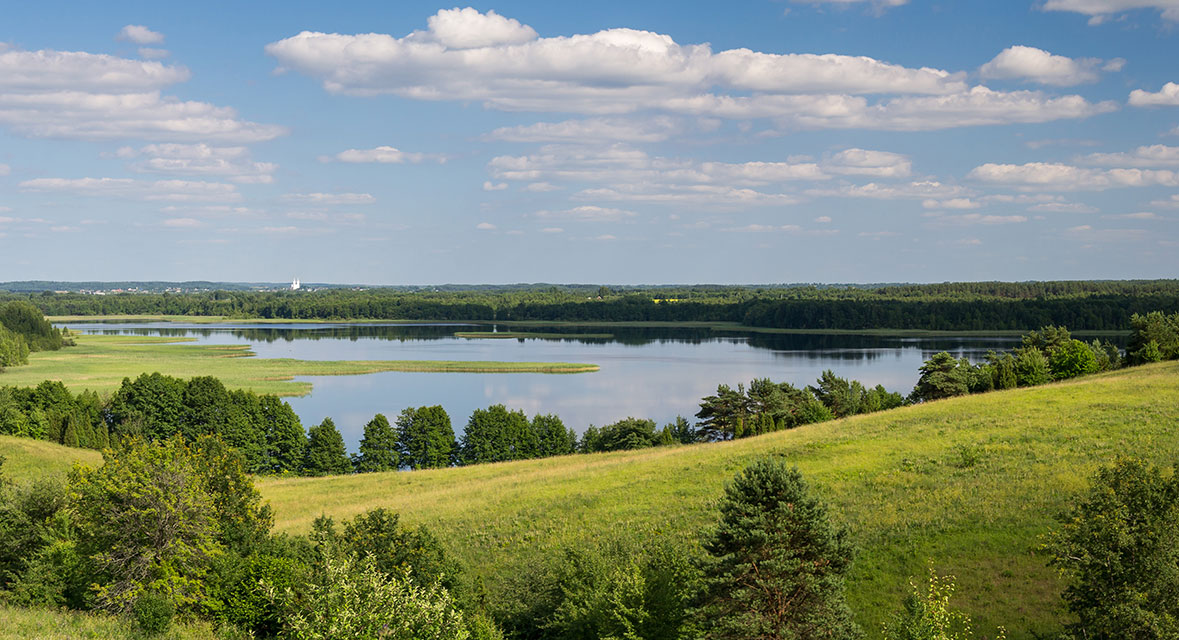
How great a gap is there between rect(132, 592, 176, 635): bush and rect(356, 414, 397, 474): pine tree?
41.9 metres

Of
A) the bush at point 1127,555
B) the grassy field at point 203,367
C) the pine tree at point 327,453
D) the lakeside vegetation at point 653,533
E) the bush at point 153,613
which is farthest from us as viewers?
the grassy field at point 203,367

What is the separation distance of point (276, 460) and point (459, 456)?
13678 millimetres

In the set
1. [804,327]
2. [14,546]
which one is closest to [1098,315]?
[804,327]

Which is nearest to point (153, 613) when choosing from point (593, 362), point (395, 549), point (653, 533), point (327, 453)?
point (395, 549)

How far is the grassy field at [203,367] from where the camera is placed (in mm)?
93562

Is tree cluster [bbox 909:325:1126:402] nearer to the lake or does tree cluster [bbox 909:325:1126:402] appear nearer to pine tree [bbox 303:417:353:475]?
the lake

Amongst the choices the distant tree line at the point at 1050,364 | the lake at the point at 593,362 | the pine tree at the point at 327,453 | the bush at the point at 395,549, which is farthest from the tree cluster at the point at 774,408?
the bush at the point at 395,549

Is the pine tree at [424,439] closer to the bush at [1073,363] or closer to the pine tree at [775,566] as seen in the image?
the bush at [1073,363]

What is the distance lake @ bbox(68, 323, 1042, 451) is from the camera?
81.9 metres

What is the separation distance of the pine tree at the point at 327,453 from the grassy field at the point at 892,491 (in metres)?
14.4

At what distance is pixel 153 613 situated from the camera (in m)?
20.1

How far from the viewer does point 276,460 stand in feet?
215

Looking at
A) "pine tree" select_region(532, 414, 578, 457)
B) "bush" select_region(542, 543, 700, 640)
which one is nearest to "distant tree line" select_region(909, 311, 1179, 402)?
"pine tree" select_region(532, 414, 578, 457)

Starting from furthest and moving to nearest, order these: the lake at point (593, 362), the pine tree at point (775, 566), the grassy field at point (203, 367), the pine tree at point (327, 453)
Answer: the grassy field at point (203, 367) < the lake at point (593, 362) < the pine tree at point (327, 453) < the pine tree at point (775, 566)
